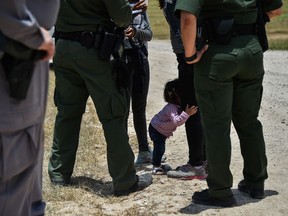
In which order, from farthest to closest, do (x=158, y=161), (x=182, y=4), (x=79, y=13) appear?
(x=158, y=161)
(x=79, y=13)
(x=182, y=4)

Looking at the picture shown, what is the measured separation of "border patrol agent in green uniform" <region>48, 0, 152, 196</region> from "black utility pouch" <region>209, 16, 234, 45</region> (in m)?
0.73

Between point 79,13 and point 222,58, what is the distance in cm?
122

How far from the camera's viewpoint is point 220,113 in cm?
446

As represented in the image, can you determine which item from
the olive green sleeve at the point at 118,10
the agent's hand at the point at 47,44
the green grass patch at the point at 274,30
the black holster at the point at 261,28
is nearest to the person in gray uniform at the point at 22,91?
the agent's hand at the point at 47,44

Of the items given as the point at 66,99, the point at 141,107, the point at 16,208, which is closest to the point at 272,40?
the point at 141,107

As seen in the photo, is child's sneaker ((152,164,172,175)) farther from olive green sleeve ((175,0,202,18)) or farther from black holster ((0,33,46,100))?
black holster ((0,33,46,100))

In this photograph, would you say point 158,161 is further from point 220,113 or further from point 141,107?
point 220,113

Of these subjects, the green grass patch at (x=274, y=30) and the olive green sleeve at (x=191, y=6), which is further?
the green grass patch at (x=274, y=30)

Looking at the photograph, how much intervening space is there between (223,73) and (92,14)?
3.84 feet

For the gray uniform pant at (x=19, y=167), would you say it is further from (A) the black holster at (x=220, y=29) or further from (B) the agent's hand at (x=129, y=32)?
(B) the agent's hand at (x=129, y=32)

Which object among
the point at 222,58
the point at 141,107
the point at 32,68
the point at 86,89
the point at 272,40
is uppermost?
the point at 32,68

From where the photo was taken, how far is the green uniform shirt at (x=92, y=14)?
4.66m

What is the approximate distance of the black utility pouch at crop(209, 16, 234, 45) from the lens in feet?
14.1

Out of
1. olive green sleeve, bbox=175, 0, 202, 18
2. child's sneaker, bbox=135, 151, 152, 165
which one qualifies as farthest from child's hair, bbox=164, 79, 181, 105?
olive green sleeve, bbox=175, 0, 202, 18
